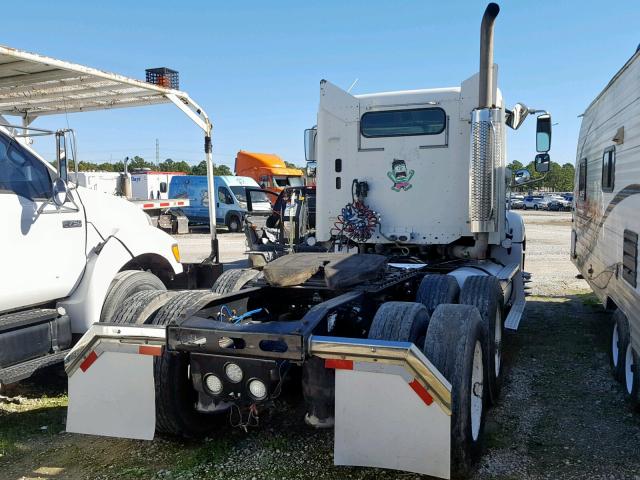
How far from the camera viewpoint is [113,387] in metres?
3.48

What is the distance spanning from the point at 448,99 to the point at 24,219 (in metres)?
4.44

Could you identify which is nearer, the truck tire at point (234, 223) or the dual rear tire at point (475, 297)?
the dual rear tire at point (475, 297)

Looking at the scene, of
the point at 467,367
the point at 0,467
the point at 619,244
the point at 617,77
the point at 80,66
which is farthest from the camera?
the point at 617,77

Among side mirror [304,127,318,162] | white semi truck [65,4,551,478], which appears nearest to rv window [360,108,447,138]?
white semi truck [65,4,551,478]

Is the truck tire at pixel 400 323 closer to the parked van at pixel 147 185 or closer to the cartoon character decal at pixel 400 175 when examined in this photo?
the cartoon character decal at pixel 400 175

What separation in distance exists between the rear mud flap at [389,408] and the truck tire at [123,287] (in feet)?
8.19

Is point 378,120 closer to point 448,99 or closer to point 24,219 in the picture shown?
point 448,99

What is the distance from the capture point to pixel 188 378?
3809 mm

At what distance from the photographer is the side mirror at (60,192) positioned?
15.2ft

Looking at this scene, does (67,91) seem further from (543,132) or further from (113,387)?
(543,132)

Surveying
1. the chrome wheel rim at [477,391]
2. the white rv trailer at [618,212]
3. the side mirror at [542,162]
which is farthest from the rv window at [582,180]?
the chrome wheel rim at [477,391]

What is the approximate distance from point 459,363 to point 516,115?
473 centimetres

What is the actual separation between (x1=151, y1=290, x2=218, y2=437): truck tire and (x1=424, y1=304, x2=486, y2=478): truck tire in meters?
1.50

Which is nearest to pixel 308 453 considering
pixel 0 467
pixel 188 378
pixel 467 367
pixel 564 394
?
pixel 188 378
